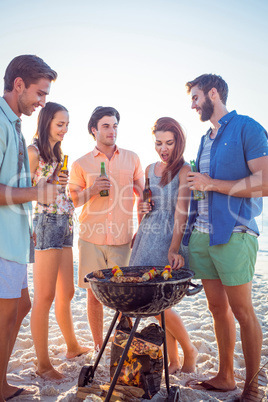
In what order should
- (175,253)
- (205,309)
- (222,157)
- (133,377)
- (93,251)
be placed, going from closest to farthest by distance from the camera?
(133,377), (222,157), (175,253), (93,251), (205,309)

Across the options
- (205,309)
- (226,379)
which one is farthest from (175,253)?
(205,309)

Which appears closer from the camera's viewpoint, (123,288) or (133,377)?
(123,288)

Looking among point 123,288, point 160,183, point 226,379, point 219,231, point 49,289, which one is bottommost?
point 226,379

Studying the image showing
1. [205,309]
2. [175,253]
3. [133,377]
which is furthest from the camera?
[205,309]

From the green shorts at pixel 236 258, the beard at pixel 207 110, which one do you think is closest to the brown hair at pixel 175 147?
the beard at pixel 207 110

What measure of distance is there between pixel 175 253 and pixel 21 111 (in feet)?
5.69

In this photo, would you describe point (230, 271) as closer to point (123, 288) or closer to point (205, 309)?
point (123, 288)

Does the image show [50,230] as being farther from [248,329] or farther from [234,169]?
[248,329]

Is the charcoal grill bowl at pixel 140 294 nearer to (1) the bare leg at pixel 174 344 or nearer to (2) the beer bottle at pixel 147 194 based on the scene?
(1) the bare leg at pixel 174 344

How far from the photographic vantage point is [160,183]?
3385mm

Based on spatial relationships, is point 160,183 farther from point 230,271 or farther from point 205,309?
point 205,309

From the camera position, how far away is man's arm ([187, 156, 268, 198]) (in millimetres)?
2697

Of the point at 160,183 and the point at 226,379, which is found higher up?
the point at 160,183

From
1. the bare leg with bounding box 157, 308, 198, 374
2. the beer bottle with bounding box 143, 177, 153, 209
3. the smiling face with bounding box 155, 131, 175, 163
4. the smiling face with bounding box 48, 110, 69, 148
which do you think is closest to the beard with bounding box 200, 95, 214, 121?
the smiling face with bounding box 155, 131, 175, 163
